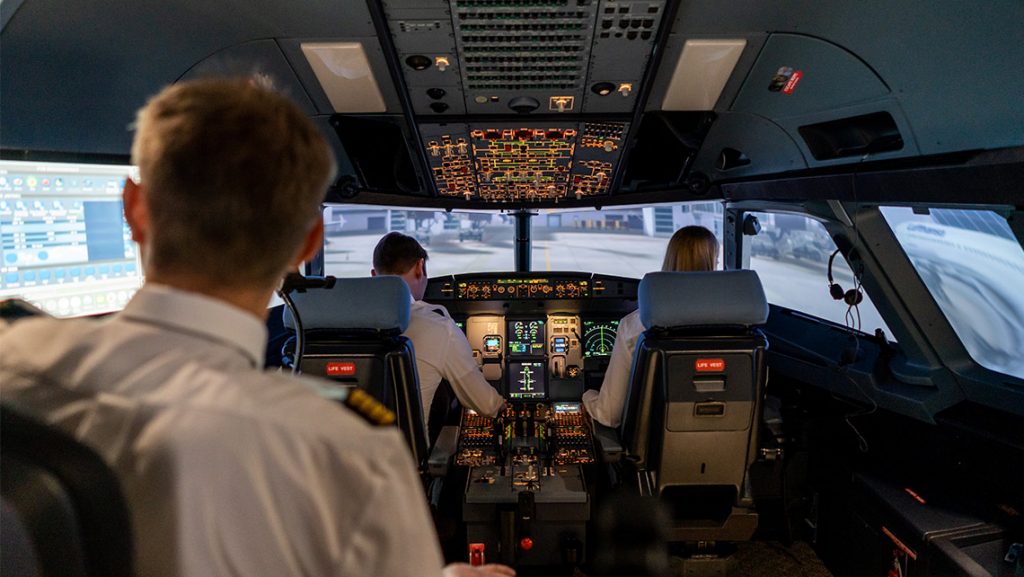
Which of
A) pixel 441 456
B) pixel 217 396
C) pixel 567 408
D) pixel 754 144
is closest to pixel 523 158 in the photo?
pixel 754 144

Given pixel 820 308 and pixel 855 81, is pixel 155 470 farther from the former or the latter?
pixel 820 308

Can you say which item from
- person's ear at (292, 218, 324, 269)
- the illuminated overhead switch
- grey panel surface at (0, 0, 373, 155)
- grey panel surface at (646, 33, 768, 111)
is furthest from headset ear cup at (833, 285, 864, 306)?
person's ear at (292, 218, 324, 269)

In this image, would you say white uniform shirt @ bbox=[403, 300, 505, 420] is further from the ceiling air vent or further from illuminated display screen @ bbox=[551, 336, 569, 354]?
the ceiling air vent

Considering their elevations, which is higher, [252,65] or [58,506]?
[252,65]

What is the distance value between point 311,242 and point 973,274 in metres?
2.66

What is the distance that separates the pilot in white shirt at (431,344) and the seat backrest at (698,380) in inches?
29.5

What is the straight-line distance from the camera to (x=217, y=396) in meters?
0.56

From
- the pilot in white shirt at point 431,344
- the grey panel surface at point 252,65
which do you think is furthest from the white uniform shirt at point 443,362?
the grey panel surface at point 252,65

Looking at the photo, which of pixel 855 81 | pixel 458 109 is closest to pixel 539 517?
pixel 458 109

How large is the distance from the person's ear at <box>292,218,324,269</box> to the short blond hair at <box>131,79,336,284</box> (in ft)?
0.24

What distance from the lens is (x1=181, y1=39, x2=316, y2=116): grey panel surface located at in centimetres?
205

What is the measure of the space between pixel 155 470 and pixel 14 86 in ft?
5.66

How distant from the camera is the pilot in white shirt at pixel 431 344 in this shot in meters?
2.78

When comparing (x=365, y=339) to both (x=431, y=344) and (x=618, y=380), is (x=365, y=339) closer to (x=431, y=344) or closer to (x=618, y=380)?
(x=431, y=344)
